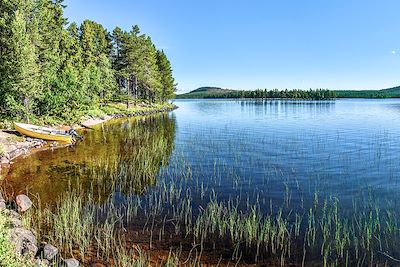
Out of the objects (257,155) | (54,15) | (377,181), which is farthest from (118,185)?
(54,15)

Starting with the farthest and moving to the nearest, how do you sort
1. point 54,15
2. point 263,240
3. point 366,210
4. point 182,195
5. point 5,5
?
1. point 54,15
2. point 5,5
3. point 182,195
4. point 366,210
5. point 263,240

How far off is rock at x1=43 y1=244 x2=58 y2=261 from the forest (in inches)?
1118

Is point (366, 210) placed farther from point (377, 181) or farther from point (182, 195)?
point (182, 195)

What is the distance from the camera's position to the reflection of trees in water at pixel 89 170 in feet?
59.3

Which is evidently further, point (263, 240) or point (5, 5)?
point (5, 5)

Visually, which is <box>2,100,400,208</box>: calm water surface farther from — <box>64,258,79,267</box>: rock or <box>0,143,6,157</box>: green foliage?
<box>64,258,79,267</box>: rock

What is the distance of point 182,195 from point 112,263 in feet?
23.4

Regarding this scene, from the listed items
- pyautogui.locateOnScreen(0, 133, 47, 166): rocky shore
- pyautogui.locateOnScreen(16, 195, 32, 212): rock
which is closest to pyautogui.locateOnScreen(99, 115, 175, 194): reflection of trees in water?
pyautogui.locateOnScreen(16, 195, 32, 212): rock

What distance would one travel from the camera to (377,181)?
63.4ft

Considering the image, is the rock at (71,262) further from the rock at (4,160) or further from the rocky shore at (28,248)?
the rock at (4,160)

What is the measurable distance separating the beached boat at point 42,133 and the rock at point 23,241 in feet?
71.4

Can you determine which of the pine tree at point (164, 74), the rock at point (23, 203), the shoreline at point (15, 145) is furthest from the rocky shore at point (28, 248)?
the pine tree at point (164, 74)

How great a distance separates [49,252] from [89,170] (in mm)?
12573

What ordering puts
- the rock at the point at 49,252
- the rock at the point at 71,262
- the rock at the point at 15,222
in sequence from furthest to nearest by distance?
the rock at the point at 15,222
the rock at the point at 49,252
the rock at the point at 71,262
